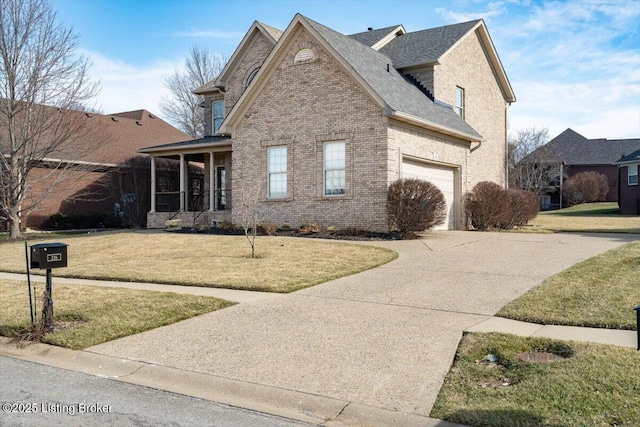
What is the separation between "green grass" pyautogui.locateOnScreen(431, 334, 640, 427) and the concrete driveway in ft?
0.83

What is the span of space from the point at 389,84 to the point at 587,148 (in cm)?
4369

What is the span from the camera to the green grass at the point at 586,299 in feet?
23.4

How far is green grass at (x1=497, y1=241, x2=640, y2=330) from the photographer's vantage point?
281 inches

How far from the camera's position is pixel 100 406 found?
507cm

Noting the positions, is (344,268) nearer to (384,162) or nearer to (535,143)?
(384,162)

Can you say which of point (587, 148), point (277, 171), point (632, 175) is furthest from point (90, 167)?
Answer: point (587, 148)

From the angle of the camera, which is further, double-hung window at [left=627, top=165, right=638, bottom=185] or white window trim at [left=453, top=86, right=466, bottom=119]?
double-hung window at [left=627, top=165, right=638, bottom=185]

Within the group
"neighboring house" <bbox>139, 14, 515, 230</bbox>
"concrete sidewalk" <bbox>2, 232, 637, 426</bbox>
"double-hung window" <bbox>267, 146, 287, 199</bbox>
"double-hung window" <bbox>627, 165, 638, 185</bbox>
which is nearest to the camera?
"concrete sidewalk" <bbox>2, 232, 637, 426</bbox>

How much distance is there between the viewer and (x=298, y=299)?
30.0 ft

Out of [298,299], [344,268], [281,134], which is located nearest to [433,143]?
[281,134]

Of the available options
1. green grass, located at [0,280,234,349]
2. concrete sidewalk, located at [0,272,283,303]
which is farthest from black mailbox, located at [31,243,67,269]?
concrete sidewalk, located at [0,272,283,303]

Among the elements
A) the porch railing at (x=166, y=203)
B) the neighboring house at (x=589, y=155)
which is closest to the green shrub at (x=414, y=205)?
A: the porch railing at (x=166, y=203)

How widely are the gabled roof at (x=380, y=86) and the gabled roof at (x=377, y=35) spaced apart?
3.29 m

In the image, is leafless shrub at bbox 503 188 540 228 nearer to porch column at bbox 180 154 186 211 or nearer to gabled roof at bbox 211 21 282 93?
gabled roof at bbox 211 21 282 93
